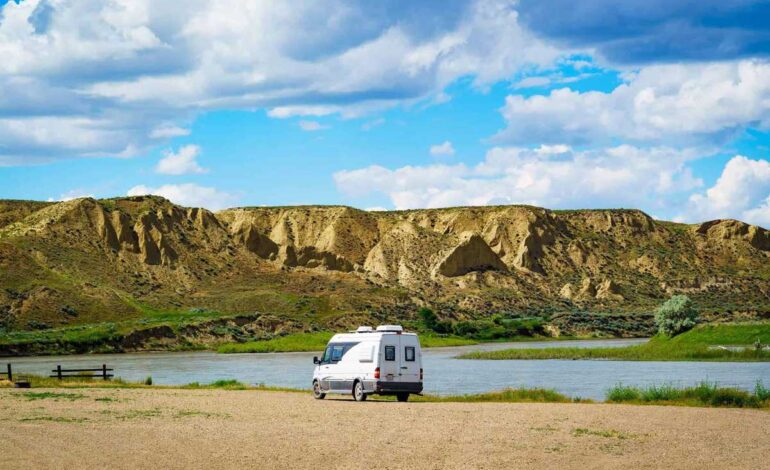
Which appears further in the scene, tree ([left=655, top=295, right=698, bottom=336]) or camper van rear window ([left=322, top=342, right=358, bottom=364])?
tree ([left=655, top=295, right=698, bottom=336])

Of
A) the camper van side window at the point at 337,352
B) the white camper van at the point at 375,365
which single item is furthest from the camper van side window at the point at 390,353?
the camper van side window at the point at 337,352

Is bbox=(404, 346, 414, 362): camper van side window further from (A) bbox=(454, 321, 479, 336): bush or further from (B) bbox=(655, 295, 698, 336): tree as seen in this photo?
(A) bbox=(454, 321, 479, 336): bush

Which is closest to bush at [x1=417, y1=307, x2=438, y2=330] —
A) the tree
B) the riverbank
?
the tree

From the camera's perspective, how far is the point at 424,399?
36.3 metres

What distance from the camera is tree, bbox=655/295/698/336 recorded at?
247 ft

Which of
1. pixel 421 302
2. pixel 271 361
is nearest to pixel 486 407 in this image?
pixel 271 361

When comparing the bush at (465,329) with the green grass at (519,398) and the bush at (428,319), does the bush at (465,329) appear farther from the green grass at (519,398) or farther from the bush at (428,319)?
the green grass at (519,398)

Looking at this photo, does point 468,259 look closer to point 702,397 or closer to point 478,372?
point 478,372

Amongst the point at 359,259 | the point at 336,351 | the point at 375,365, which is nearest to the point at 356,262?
the point at 359,259

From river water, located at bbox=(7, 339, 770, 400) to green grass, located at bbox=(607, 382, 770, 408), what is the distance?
576 centimetres

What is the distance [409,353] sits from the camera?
34.8 meters

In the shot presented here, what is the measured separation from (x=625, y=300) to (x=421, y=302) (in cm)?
3676

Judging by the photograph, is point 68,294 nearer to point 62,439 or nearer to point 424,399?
point 424,399

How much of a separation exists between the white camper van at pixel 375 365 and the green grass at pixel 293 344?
205ft
